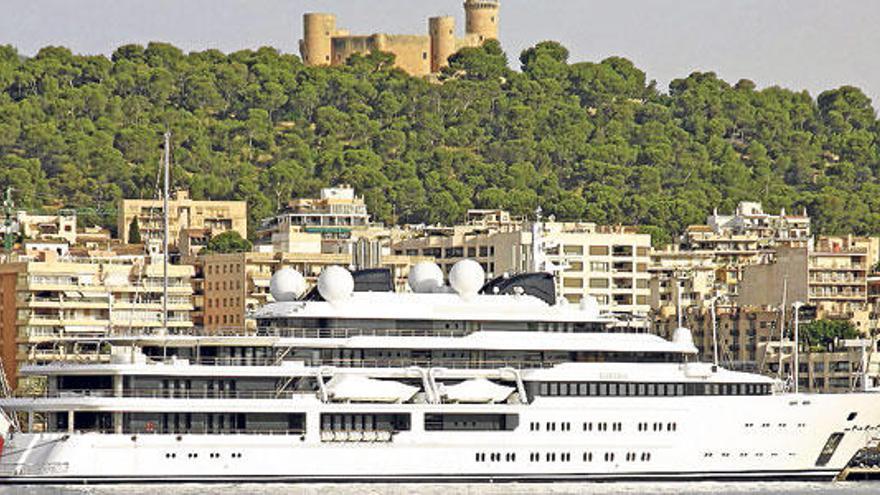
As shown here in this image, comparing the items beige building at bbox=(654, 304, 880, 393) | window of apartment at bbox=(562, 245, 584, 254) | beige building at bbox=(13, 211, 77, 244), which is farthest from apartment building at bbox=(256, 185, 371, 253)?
beige building at bbox=(654, 304, 880, 393)

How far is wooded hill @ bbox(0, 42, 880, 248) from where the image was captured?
14025 cm

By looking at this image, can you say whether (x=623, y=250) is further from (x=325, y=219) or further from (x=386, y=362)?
(x=386, y=362)

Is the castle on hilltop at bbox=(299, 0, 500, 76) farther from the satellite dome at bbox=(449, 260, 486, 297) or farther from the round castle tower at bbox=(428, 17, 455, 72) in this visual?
the satellite dome at bbox=(449, 260, 486, 297)

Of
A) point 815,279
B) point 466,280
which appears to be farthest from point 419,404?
point 815,279

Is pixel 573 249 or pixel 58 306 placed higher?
pixel 573 249

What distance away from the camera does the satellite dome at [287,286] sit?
198 ft

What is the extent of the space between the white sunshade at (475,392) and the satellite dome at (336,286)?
3.38 metres

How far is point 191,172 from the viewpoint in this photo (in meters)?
146

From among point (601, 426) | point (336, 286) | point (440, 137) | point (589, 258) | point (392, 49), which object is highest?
point (392, 49)

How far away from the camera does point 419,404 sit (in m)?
57.6

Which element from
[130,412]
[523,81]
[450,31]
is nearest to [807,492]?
[130,412]

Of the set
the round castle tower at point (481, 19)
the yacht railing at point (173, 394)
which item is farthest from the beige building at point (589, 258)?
the round castle tower at point (481, 19)

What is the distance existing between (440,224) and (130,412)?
81.3 m

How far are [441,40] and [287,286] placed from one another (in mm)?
126001
